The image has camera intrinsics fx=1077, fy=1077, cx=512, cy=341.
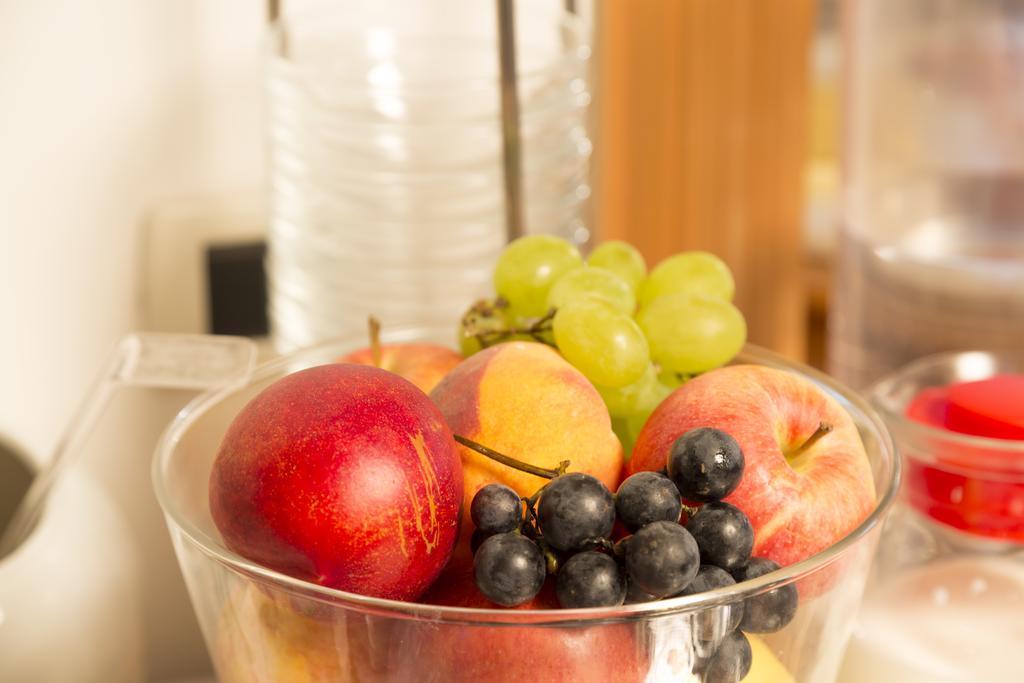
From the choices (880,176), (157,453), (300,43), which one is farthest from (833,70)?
(157,453)

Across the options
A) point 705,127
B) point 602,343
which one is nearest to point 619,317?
point 602,343

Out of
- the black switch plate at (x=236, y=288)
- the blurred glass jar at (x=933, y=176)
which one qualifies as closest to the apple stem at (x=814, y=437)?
the blurred glass jar at (x=933, y=176)

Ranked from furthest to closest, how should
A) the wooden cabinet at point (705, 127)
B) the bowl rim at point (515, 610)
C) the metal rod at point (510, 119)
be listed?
the wooden cabinet at point (705, 127), the metal rod at point (510, 119), the bowl rim at point (515, 610)

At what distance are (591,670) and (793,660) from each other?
83 mm

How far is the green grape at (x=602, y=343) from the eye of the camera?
40 cm

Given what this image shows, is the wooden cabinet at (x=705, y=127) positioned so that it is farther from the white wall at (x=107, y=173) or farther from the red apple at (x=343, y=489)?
the red apple at (x=343, y=489)

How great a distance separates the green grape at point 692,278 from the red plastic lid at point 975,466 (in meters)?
0.12

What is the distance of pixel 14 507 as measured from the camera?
64 centimetres

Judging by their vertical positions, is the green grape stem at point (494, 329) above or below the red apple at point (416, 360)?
above

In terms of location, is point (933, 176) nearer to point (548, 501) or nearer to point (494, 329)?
point (494, 329)

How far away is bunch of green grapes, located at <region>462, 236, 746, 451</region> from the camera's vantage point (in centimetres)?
40

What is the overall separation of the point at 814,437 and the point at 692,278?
0.12 m

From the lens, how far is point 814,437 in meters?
0.38

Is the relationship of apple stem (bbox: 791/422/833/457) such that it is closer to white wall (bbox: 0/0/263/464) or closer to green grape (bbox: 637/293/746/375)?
green grape (bbox: 637/293/746/375)
